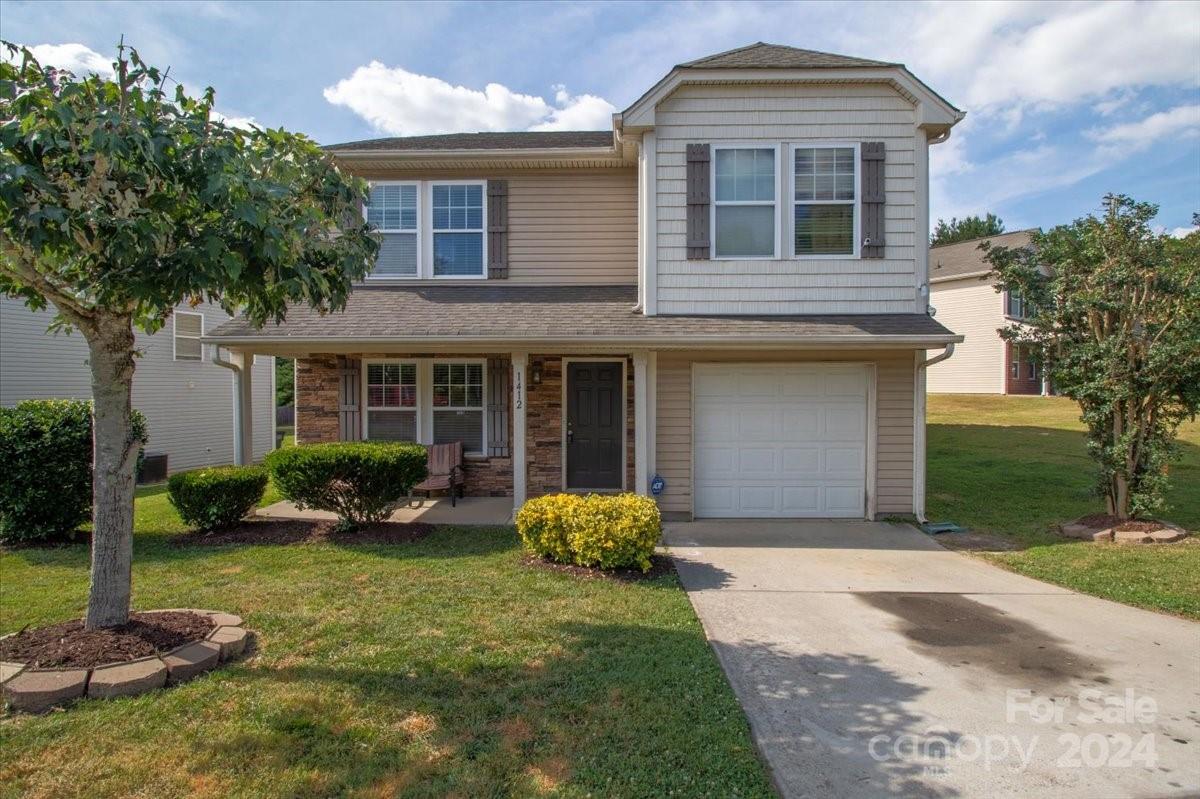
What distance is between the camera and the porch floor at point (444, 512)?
27.8 ft

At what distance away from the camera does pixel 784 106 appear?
8.38 metres

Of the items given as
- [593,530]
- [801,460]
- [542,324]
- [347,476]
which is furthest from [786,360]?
[347,476]

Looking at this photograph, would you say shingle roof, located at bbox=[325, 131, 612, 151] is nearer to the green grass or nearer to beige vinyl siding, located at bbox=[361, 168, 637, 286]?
beige vinyl siding, located at bbox=[361, 168, 637, 286]

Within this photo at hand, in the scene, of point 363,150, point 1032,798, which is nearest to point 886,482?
point 1032,798

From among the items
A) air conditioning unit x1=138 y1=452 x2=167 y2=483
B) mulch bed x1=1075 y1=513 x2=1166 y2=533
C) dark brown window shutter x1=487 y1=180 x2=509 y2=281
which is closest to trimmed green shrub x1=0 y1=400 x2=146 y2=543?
dark brown window shutter x1=487 y1=180 x2=509 y2=281

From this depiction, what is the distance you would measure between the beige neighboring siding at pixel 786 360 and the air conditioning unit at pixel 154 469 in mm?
10644

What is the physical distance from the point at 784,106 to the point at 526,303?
4120 mm

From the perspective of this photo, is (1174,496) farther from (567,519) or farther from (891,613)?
(567,519)

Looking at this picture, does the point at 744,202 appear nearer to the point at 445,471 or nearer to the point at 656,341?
the point at 656,341

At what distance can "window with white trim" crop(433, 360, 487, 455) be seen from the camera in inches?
397

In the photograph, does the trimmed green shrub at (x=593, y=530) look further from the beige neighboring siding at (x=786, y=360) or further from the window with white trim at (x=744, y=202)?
the window with white trim at (x=744, y=202)

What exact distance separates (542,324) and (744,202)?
9.85 ft

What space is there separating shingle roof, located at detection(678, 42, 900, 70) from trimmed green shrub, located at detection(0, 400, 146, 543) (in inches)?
322

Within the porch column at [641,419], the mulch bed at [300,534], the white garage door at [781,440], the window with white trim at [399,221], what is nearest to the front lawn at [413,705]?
the mulch bed at [300,534]
